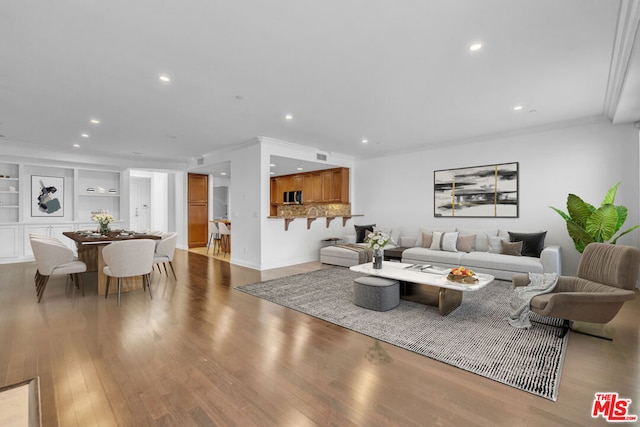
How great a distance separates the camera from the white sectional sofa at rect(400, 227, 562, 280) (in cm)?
482

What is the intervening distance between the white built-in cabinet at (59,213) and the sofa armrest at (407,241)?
302 inches

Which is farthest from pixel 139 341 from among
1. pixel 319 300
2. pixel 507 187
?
pixel 507 187

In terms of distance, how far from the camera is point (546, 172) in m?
5.53

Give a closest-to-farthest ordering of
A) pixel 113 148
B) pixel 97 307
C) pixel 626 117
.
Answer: pixel 97 307 < pixel 626 117 < pixel 113 148

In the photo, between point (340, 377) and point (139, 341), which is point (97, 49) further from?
point (340, 377)

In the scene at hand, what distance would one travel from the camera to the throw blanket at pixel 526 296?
3189 millimetres

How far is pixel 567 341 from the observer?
2855 millimetres

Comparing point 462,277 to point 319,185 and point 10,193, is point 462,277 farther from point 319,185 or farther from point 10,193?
point 10,193

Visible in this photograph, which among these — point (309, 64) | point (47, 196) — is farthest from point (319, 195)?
point (47, 196)

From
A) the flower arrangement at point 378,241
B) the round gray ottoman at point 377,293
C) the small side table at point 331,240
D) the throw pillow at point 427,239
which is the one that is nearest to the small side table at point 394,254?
the throw pillow at point 427,239

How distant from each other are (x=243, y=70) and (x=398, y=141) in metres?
4.13

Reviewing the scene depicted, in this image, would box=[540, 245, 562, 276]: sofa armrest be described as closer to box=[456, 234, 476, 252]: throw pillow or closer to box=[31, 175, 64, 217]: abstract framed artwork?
box=[456, 234, 476, 252]: throw pillow

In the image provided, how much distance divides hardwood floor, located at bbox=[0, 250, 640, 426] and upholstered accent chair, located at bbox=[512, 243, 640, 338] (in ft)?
0.89

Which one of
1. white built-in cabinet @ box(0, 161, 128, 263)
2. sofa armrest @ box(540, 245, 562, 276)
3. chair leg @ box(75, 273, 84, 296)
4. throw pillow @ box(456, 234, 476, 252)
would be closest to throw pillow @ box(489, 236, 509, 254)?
throw pillow @ box(456, 234, 476, 252)
